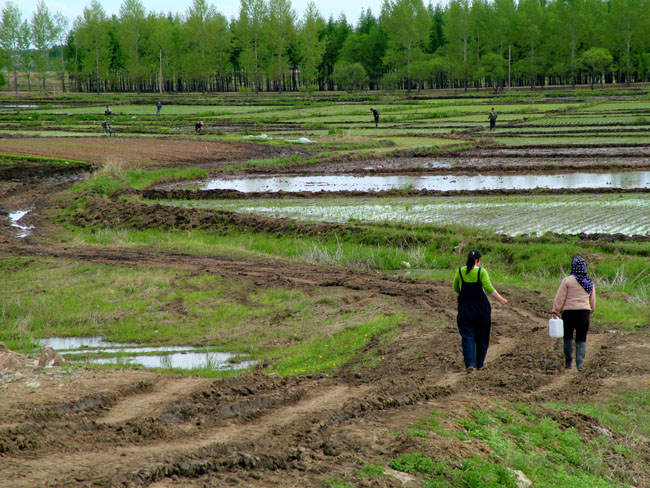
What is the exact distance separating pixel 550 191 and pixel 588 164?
8.46 meters

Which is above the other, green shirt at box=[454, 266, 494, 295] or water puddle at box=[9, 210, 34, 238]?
green shirt at box=[454, 266, 494, 295]

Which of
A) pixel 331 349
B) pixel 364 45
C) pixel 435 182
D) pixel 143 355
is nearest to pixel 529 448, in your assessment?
pixel 331 349

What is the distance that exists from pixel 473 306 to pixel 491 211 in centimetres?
1424

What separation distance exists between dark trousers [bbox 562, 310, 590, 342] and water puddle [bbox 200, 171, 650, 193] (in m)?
18.7

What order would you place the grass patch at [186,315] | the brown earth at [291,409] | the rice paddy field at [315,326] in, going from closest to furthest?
the brown earth at [291,409]
the rice paddy field at [315,326]
the grass patch at [186,315]

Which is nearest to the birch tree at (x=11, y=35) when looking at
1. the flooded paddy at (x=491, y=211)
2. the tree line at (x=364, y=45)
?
the tree line at (x=364, y=45)

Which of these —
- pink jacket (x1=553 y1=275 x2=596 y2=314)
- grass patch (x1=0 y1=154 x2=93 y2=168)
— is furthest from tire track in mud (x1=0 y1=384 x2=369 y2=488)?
grass patch (x1=0 y1=154 x2=93 y2=168)

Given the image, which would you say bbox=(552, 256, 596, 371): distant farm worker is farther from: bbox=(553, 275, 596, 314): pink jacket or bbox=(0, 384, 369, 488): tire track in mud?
bbox=(0, 384, 369, 488): tire track in mud

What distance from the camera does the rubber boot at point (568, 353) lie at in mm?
10305

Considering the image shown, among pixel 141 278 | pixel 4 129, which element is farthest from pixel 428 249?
pixel 4 129

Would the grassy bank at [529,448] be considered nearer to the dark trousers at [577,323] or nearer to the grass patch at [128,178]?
the dark trousers at [577,323]

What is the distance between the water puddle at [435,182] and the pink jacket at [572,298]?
61.2ft

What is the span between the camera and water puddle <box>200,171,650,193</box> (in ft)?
95.3

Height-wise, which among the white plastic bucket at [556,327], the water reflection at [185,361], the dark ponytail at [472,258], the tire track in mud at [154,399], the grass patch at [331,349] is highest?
the dark ponytail at [472,258]
